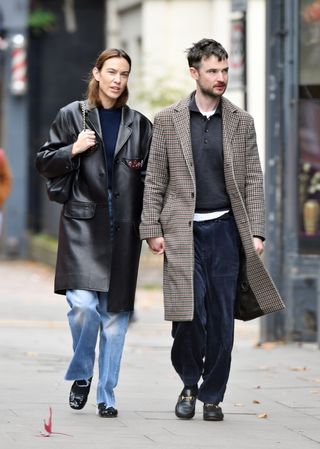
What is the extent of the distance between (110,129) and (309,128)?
440 centimetres

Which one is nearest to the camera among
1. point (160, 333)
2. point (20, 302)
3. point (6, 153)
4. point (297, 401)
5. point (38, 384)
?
point (297, 401)

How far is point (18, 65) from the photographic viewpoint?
23797mm

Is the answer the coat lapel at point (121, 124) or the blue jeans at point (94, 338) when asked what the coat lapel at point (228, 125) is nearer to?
the coat lapel at point (121, 124)

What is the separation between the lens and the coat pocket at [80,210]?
25.0 ft

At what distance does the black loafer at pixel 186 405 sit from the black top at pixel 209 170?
1.01 meters

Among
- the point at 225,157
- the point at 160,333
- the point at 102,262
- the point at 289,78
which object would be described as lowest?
the point at 160,333

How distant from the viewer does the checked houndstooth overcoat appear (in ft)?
24.6

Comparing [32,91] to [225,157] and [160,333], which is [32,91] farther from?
[225,157]

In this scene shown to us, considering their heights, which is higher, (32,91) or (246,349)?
(32,91)

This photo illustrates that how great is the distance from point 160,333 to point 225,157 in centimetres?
611

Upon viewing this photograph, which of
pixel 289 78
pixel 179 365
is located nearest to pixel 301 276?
pixel 289 78

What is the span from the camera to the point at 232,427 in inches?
294

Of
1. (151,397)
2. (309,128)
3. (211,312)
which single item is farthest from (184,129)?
(309,128)

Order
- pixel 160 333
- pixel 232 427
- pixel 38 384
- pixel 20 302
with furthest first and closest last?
pixel 20 302
pixel 160 333
pixel 38 384
pixel 232 427
